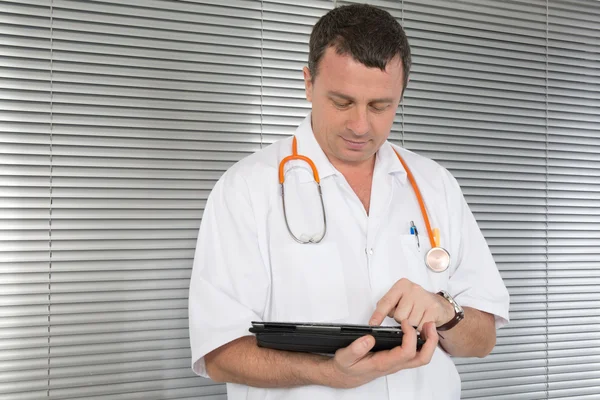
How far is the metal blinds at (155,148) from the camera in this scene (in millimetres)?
2059

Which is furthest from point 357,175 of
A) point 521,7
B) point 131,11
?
point 521,7

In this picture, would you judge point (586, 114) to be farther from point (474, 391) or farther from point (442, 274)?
point (442, 274)

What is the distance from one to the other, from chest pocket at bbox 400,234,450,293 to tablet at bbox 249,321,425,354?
419mm

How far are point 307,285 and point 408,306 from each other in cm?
30

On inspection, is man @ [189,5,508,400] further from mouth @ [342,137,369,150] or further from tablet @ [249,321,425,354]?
tablet @ [249,321,425,354]

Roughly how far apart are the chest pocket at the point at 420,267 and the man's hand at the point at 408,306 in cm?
25

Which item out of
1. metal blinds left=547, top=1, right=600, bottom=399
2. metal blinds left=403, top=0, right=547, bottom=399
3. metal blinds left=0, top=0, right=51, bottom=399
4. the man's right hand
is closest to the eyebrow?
the man's right hand

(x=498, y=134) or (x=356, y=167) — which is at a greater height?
(x=498, y=134)

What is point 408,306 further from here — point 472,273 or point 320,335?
point 472,273

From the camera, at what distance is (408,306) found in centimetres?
124

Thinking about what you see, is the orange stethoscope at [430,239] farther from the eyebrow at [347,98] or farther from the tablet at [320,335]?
the tablet at [320,335]

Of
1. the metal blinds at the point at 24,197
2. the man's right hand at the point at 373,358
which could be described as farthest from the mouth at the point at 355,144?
the metal blinds at the point at 24,197

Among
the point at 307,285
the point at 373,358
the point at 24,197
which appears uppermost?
the point at 24,197

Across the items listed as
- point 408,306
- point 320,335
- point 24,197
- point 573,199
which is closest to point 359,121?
point 408,306
